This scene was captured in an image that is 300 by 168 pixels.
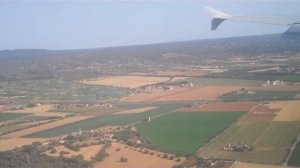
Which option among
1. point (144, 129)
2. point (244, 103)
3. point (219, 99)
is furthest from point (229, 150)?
point (219, 99)

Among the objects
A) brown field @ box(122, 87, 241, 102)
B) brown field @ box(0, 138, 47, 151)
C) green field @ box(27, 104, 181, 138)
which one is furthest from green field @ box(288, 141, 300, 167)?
brown field @ box(122, 87, 241, 102)

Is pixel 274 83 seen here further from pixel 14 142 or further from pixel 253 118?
pixel 14 142

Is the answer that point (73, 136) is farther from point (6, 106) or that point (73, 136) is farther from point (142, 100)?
point (6, 106)

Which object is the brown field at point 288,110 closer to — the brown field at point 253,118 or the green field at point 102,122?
the brown field at point 253,118

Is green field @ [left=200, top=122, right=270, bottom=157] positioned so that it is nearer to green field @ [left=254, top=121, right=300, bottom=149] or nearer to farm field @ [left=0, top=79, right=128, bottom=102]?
green field @ [left=254, top=121, right=300, bottom=149]

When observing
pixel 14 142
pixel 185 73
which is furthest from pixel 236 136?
pixel 185 73
